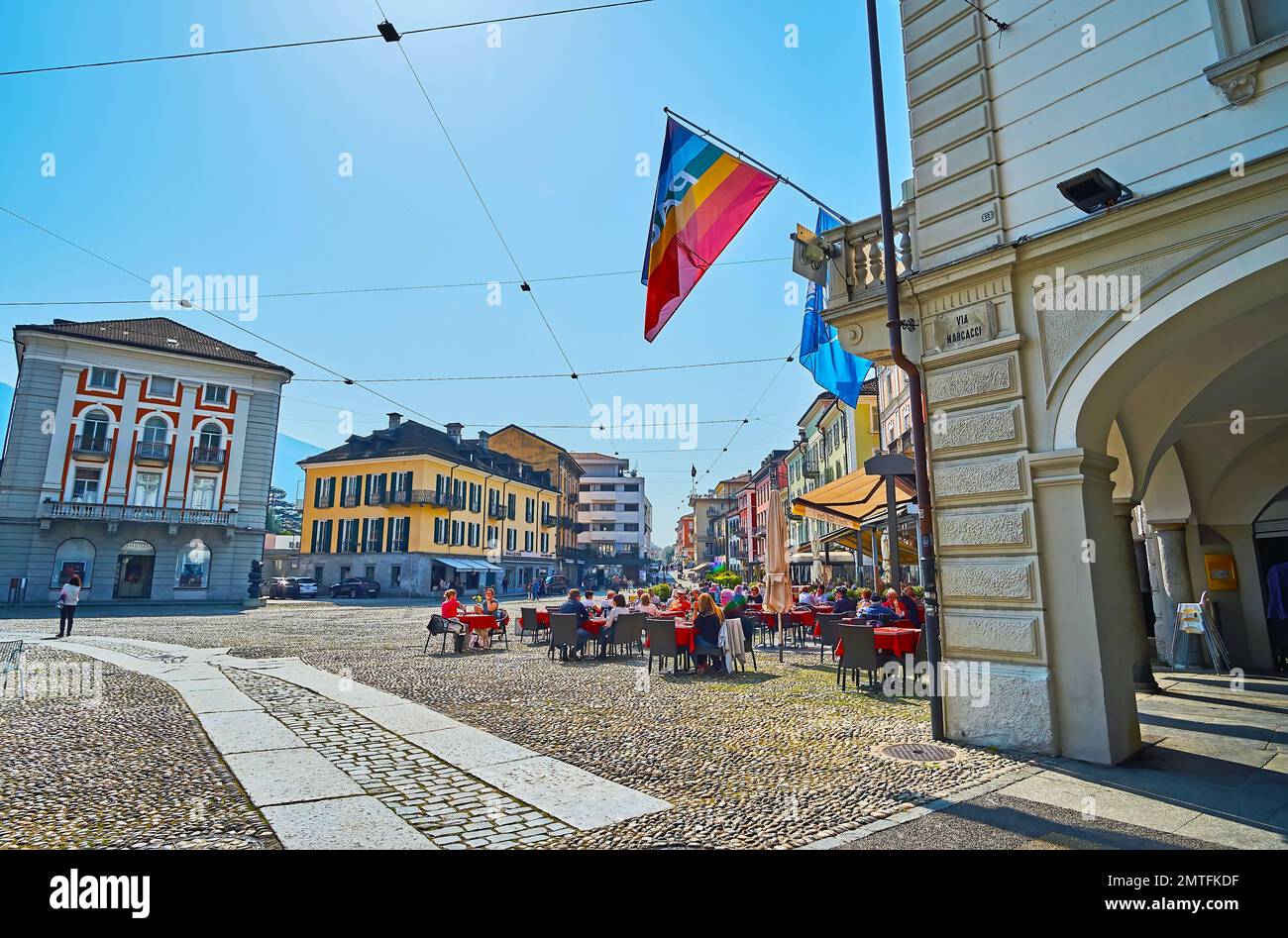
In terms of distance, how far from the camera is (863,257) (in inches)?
294

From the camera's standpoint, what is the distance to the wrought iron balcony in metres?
32.0

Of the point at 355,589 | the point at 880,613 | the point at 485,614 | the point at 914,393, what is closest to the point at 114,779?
the point at 914,393

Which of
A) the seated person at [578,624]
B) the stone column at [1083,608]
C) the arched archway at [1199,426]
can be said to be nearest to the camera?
the arched archway at [1199,426]

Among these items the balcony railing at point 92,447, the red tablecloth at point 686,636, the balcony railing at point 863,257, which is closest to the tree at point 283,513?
the balcony railing at point 92,447

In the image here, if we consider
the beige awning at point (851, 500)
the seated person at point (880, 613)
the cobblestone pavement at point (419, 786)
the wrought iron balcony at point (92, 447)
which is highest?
the wrought iron balcony at point (92, 447)

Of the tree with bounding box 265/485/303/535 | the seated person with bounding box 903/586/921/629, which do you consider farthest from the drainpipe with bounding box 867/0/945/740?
the tree with bounding box 265/485/303/535

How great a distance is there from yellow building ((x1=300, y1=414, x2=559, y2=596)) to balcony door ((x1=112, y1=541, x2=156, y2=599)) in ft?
33.3

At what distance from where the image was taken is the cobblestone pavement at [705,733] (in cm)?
417

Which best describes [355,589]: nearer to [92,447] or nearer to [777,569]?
[92,447]

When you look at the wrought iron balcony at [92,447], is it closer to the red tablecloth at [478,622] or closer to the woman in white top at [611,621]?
the red tablecloth at [478,622]

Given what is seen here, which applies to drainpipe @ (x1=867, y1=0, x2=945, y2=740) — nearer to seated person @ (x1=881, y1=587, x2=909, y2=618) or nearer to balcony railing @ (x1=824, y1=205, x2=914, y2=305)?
balcony railing @ (x1=824, y1=205, x2=914, y2=305)

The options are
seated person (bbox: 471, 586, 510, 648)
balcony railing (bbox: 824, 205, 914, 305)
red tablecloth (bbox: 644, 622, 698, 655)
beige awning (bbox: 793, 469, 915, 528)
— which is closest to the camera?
balcony railing (bbox: 824, 205, 914, 305)

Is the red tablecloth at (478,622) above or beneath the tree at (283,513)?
beneath

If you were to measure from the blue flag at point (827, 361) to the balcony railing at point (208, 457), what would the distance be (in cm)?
3536
